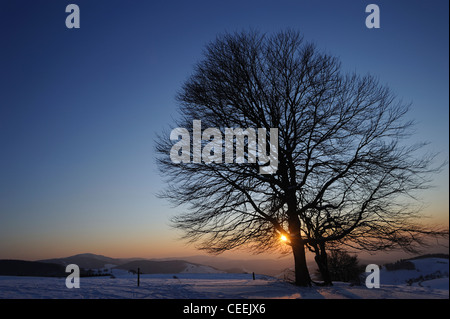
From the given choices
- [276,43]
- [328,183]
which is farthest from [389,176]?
[276,43]

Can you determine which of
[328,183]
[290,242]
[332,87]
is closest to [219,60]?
[332,87]

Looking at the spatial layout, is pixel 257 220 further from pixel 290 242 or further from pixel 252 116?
pixel 252 116

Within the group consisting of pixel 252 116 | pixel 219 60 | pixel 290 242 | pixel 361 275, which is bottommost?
pixel 361 275

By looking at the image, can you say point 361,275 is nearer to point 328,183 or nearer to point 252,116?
point 328,183

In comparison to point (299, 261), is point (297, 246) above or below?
above

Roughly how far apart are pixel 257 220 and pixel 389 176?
539 centimetres

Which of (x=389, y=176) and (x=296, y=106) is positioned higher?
(x=296, y=106)
